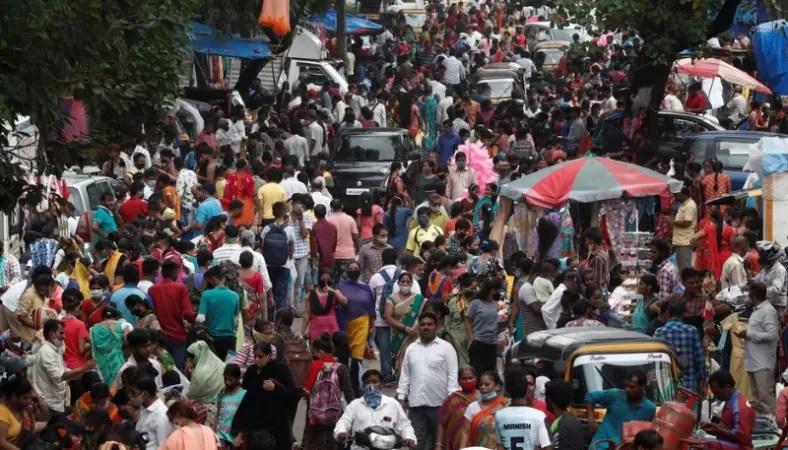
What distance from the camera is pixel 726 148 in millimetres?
29188

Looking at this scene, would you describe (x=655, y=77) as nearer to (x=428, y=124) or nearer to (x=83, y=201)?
(x=428, y=124)

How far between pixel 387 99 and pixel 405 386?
23.0 metres

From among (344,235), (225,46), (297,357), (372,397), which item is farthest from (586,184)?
(225,46)

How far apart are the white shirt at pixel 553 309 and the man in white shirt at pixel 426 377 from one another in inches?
97.1

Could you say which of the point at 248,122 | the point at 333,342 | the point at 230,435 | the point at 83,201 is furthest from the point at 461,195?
the point at 230,435

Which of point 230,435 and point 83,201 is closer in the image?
point 230,435

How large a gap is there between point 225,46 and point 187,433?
75.9 ft

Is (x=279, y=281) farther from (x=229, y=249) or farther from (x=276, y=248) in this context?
(x=229, y=249)

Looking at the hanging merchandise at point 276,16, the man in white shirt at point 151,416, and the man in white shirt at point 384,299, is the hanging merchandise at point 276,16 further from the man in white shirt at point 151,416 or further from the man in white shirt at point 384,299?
the man in white shirt at point 151,416

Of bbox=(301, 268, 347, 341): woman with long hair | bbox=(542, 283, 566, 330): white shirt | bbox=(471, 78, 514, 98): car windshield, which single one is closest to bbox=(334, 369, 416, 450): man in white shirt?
bbox=(542, 283, 566, 330): white shirt

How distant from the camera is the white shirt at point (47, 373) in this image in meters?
16.5

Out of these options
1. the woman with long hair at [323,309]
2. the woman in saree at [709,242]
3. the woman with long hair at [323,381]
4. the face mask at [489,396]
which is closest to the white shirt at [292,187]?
the woman in saree at [709,242]

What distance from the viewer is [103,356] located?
16.8 m

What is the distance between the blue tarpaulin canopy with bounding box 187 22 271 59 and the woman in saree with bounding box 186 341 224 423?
1961 centimetres
